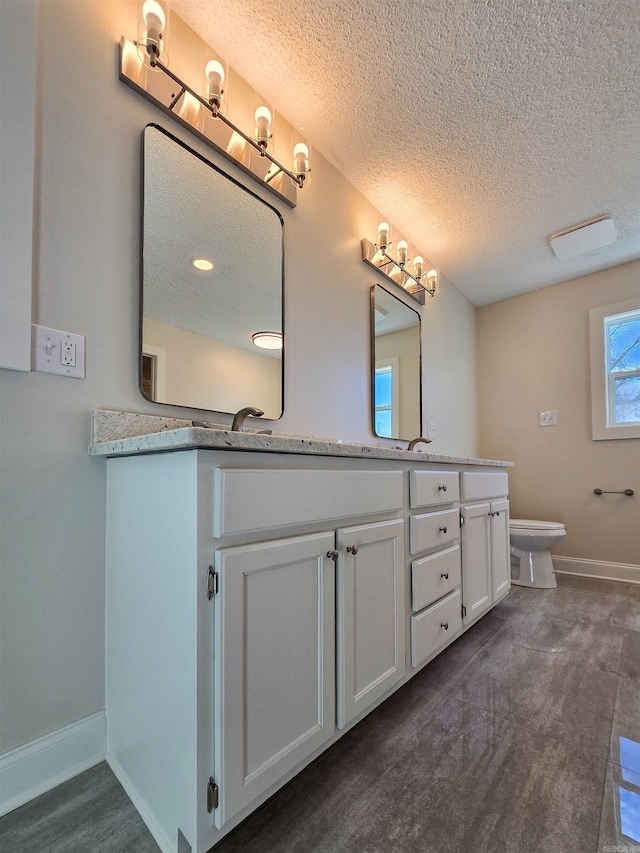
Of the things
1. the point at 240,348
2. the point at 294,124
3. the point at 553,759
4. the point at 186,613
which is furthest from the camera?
the point at 294,124

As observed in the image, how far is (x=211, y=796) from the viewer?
69 cm

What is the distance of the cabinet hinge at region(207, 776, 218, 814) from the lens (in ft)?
2.25

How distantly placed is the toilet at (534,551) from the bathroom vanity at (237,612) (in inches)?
63.7

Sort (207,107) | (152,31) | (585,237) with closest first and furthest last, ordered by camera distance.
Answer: (152,31) < (207,107) < (585,237)

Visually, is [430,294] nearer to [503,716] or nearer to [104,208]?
[104,208]

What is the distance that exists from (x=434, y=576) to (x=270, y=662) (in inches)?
30.3

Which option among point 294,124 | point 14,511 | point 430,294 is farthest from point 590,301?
point 14,511

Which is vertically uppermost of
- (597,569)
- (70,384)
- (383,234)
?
(383,234)

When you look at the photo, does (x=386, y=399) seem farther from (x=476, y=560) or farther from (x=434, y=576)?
(x=434, y=576)

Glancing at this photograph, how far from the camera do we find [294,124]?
1.68 metres

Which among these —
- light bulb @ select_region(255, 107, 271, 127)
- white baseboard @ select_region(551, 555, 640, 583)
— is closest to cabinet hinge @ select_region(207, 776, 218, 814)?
light bulb @ select_region(255, 107, 271, 127)

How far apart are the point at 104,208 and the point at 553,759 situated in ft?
6.20

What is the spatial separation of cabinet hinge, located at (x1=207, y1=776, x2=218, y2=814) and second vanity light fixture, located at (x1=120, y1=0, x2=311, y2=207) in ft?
5.63

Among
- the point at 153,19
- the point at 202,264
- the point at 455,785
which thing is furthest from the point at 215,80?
the point at 455,785
